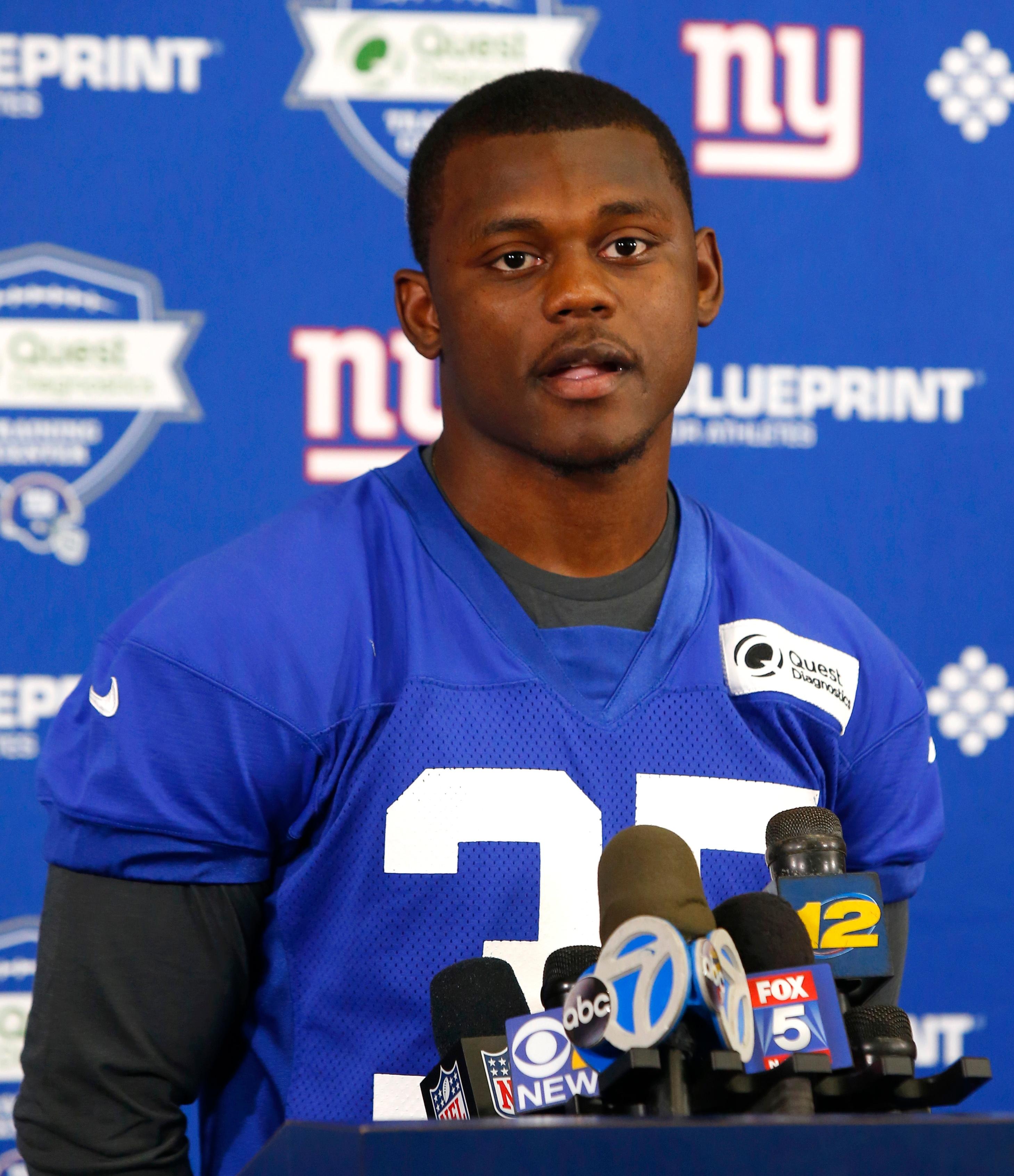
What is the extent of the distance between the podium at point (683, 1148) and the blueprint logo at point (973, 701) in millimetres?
1665

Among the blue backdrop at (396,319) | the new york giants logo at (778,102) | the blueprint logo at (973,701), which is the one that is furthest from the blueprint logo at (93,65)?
the blueprint logo at (973,701)

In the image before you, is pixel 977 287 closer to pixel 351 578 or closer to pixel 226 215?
pixel 226 215

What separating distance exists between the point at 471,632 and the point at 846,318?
3.87ft

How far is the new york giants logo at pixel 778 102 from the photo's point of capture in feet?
7.18

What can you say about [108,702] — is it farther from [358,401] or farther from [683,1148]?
[358,401]

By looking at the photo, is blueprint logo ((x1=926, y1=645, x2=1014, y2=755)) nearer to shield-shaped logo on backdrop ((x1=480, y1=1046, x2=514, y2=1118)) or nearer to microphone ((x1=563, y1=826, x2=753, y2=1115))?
shield-shaped logo on backdrop ((x1=480, y1=1046, x2=514, y2=1118))

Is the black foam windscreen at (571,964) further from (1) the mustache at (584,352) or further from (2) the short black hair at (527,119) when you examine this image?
(2) the short black hair at (527,119)

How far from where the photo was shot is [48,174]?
209 centimetres

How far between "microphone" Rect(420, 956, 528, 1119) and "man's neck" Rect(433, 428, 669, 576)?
1.26 ft

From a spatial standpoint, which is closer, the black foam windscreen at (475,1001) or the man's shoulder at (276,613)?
the black foam windscreen at (475,1001)

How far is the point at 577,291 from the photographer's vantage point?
4.02 feet

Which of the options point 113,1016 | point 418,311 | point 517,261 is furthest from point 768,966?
point 418,311

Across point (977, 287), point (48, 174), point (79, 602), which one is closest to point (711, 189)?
point (977, 287)

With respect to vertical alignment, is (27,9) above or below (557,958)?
above
